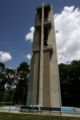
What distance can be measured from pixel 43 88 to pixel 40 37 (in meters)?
9.89

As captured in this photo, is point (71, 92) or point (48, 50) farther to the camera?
point (71, 92)

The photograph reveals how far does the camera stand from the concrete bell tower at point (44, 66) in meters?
27.5

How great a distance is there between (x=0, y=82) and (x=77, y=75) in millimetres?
28109

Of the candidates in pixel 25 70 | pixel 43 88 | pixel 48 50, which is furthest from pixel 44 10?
pixel 25 70

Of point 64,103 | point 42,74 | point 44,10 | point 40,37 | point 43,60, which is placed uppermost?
point 44,10

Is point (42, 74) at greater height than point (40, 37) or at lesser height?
lesser

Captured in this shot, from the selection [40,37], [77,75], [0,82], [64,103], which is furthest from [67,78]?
[0,82]

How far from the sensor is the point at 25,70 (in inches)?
2438

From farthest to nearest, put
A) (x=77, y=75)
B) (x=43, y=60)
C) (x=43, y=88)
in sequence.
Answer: (x=77, y=75) < (x=43, y=60) < (x=43, y=88)

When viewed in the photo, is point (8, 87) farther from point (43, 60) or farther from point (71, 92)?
point (43, 60)

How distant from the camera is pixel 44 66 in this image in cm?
2961

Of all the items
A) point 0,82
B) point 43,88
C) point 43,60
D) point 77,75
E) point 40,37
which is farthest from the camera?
point 0,82

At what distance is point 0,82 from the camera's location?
6091 cm

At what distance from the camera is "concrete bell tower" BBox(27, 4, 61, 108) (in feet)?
90.2
